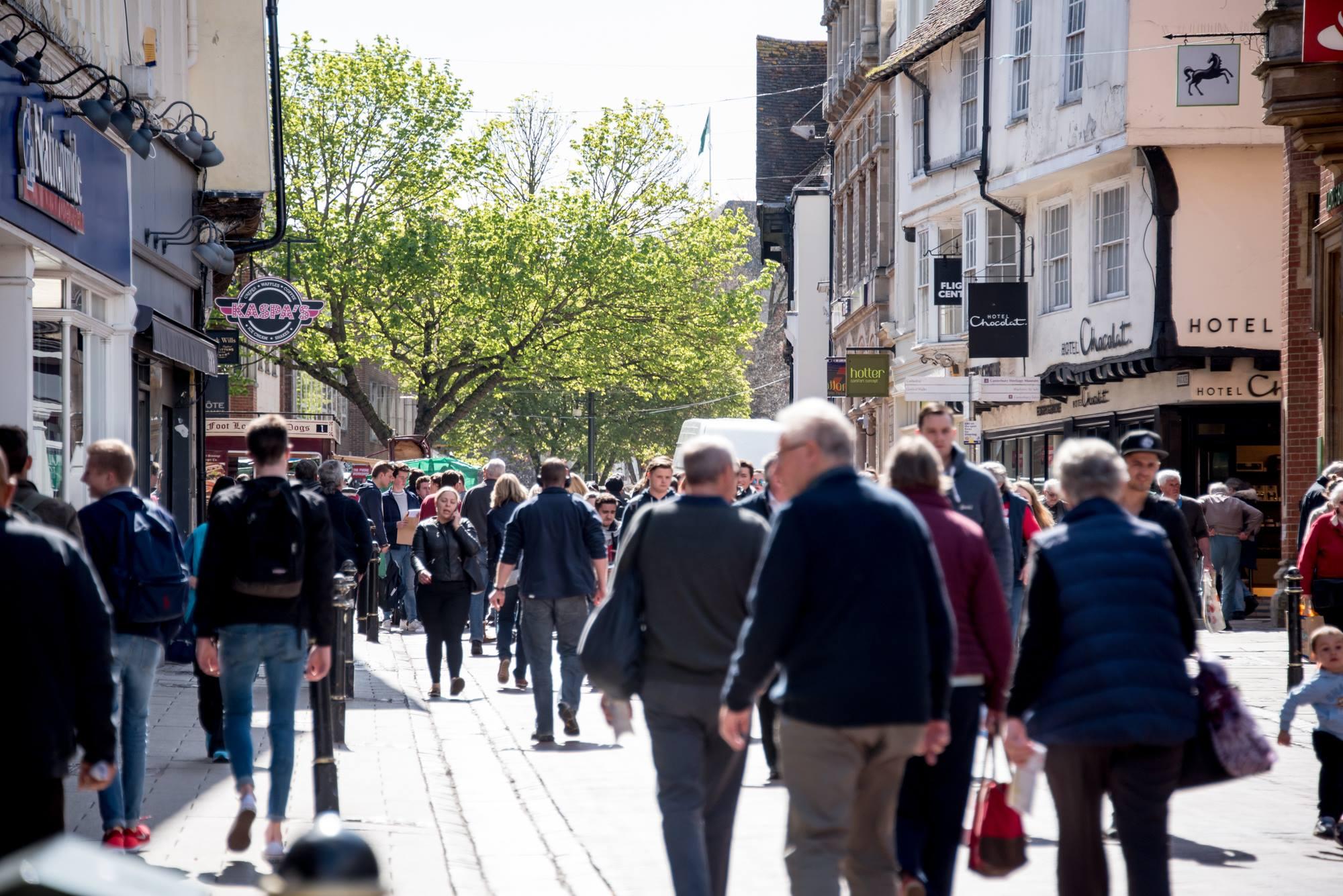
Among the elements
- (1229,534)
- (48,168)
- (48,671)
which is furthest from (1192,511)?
(48,671)

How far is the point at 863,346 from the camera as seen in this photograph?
44750 mm

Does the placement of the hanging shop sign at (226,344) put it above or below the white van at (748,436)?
above

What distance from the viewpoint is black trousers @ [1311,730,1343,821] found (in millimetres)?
8336

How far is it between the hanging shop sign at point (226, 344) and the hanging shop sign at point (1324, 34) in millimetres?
12756

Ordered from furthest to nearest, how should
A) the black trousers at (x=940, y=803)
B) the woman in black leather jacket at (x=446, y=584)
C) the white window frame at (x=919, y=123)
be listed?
the white window frame at (x=919, y=123), the woman in black leather jacket at (x=446, y=584), the black trousers at (x=940, y=803)

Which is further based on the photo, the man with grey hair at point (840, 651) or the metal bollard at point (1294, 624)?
the metal bollard at point (1294, 624)

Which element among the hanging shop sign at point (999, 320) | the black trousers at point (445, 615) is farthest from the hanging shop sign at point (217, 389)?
the hanging shop sign at point (999, 320)

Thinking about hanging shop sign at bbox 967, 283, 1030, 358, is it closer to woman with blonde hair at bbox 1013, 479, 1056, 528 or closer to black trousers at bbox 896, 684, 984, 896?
woman with blonde hair at bbox 1013, 479, 1056, 528

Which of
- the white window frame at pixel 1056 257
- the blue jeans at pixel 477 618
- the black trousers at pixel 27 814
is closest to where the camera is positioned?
the black trousers at pixel 27 814

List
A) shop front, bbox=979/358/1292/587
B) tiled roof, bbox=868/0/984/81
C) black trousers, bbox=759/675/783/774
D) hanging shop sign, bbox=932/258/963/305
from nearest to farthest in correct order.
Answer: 1. black trousers, bbox=759/675/783/774
2. shop front, bbox=979/358/1292/587
3. tiled roof, bbox=868/0/984/81
4. hanging shop sign, bbox=932/258/963/305

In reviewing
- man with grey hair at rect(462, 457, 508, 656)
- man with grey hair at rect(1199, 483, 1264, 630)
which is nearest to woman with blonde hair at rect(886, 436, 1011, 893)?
man with grey hair at rect(462, 457, 508, 656)

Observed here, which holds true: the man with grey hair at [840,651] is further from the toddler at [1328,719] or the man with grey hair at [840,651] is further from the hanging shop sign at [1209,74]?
the hanging shop sign at [1209,74]

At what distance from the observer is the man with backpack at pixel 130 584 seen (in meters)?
7.70

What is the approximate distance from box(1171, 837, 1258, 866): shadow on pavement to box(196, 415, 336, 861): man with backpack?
12.7 ft
